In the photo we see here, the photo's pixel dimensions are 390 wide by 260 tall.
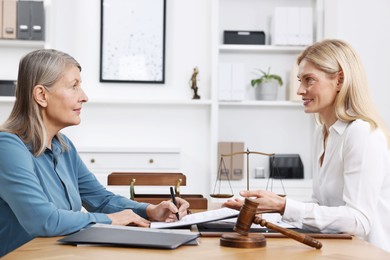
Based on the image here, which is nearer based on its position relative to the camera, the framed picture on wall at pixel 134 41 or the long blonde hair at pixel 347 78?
the long blonde hair at pixel 347 78

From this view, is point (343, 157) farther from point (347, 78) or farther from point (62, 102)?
point (62, 102)

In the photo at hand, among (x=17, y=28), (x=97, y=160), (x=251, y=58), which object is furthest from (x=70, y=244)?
(x=251, y=58)

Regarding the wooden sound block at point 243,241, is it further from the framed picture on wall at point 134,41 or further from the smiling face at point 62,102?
the framed picture on wall at point 134,41

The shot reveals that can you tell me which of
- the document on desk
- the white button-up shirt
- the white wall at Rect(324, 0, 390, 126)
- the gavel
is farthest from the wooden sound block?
the white wall at Rect(324, 0, 390, 126)

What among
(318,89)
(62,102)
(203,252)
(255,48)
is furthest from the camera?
(255,48)

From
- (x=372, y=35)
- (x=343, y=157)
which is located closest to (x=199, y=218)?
(x=343, y=157)

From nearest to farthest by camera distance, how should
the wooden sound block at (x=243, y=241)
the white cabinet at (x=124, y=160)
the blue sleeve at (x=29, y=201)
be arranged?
the wooden sound block at (x=243, y=241)
the blue sleeve at (x=29, y=201)
the white cabinet at (x=124, y=160)

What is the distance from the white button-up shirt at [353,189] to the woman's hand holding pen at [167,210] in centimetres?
37

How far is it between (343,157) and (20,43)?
3.27 metres

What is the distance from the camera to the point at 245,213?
5.39 ft

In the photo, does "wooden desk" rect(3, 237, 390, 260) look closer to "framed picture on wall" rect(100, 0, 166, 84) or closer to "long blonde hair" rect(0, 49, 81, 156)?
"long blonde hair" rect(0, 49, 81, 156)

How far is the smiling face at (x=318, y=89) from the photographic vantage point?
7.87 feet

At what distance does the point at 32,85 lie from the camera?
2213 millimetres

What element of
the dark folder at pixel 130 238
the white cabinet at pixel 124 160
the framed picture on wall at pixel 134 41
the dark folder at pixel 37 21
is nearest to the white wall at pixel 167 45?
the framed picture on wall at pixel 134 41
